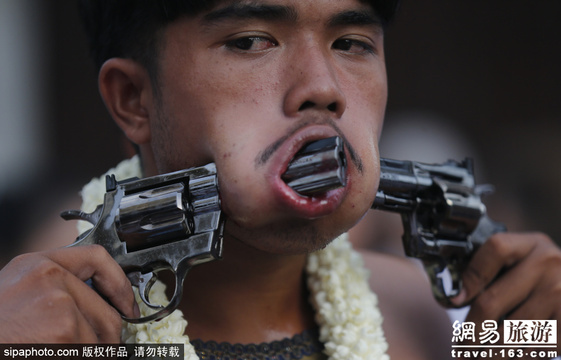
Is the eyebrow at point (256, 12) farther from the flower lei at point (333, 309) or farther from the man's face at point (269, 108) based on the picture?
the flower lei at point (333, 309)

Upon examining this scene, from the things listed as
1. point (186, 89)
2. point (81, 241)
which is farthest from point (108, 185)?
point (186, 89)

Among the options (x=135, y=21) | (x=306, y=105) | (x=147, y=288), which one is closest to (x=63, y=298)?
(x=147, y=288)

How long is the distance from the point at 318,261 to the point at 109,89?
0.61 meters

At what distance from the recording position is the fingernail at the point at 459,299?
1541 mm

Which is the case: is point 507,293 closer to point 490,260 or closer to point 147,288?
point 490,260

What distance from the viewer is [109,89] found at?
1386 mm

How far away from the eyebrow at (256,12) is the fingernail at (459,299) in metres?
0.79

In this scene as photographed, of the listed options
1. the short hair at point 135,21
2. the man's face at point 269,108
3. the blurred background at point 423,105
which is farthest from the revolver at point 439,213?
the blurred background at point 423,105

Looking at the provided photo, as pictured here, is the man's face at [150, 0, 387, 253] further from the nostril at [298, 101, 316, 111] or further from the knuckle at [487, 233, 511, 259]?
the knuckle at [487, 233, 511, 259]

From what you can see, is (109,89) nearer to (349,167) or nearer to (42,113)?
(349,167)

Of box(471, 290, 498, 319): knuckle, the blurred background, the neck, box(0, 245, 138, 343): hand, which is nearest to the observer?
box(0, 245, 138, 343): hand

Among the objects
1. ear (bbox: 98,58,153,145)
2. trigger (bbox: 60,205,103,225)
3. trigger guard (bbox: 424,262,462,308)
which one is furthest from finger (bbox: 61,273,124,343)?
trigger guard (bbox: 424,262,462,308)

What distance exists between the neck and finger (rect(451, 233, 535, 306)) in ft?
1.47

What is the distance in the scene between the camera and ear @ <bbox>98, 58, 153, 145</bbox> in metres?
1.33
